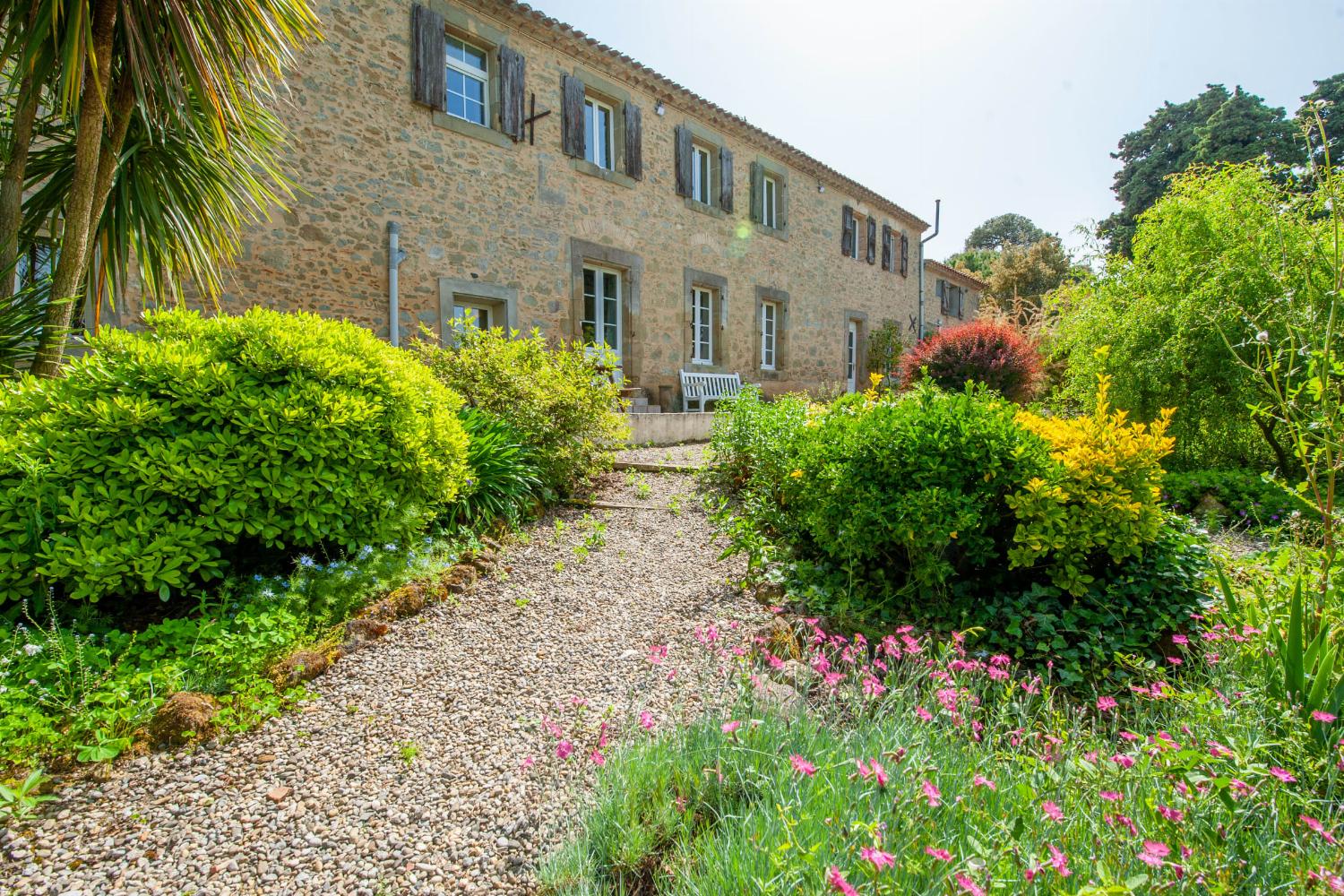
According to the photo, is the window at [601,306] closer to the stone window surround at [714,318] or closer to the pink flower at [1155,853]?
the stone window surround at [714,318]

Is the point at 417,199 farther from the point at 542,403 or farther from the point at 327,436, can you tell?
the point at 327,436

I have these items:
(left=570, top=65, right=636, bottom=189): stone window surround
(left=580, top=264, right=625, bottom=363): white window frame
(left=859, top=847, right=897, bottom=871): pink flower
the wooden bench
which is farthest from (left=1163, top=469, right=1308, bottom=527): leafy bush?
(left=570, top=65, right=636, bottom=189): stone window surround

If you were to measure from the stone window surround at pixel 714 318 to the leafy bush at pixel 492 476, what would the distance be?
251 inches

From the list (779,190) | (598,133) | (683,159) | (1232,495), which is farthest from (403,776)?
(779,190)

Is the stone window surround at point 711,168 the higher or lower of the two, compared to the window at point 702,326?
higher

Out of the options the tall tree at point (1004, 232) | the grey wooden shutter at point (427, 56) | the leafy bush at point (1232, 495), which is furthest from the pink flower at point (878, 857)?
the tall tree at point (1004, 232)

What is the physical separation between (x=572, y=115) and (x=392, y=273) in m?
3.46

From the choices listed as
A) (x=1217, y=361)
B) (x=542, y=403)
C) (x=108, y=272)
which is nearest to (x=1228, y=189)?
(x=1217, y=361)

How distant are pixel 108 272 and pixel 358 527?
8.50 ft

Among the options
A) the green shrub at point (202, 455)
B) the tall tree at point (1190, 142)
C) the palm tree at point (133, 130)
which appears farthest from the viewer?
the tall tree at point (1190, 142)

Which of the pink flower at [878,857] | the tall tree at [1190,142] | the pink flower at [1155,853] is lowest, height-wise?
the pink flower at [878,857]

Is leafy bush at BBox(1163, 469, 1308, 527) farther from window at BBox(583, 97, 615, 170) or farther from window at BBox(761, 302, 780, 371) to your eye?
window at BBox(761, 302, 780, 371)

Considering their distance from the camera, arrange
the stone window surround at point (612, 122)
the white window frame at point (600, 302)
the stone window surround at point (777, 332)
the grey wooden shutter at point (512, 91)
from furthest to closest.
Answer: the stone window surround at point (777, 332), the white window frame at point (600, 302), the stone window surround at point (612, 122), the grey wooden shutter at point (512, 91)

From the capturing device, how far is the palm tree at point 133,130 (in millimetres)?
3312
